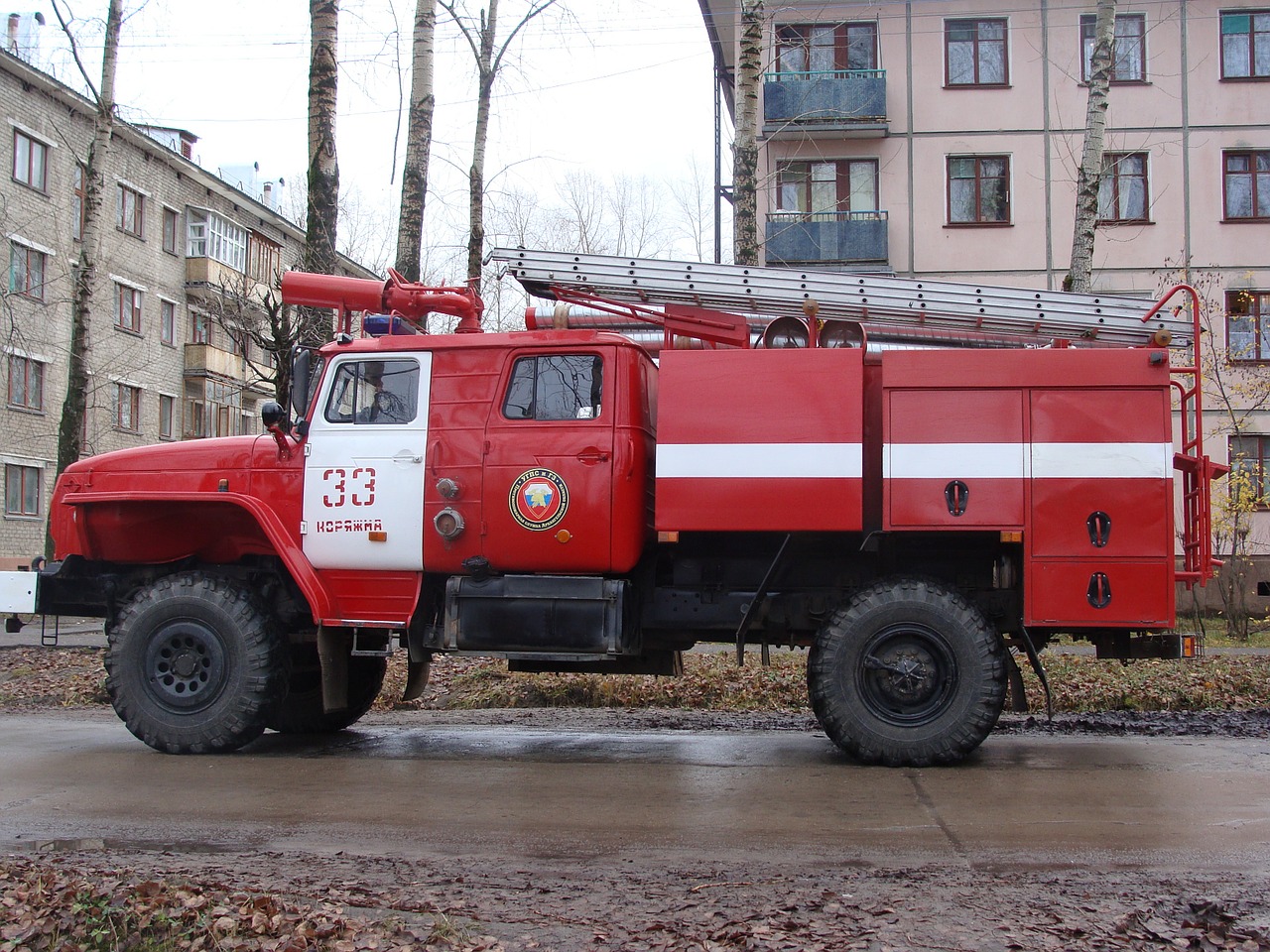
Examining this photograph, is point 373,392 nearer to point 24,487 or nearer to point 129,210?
point 24,487

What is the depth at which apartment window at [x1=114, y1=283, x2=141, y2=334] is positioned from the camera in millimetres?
38844

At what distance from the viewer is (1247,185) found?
93.0 ft

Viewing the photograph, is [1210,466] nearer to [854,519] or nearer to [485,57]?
[854,519]

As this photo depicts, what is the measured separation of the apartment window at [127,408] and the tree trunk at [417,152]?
28107 millimetres

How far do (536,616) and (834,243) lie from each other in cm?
2136

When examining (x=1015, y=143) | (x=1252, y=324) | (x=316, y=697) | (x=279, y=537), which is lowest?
(x=316, y=697)

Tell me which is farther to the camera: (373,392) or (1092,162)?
(1092,162)

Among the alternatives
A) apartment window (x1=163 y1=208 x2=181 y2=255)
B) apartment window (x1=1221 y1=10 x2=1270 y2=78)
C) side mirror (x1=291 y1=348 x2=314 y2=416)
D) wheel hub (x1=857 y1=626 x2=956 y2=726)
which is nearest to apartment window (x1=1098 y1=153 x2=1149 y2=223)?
apartment window (x1=1221 y1=10 x2=1270 y2=78)

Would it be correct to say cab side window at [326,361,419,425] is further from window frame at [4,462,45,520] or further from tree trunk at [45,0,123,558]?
window frame at [4,462,45,520]

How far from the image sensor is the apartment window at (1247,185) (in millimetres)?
28281

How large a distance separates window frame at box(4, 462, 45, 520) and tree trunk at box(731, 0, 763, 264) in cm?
2727

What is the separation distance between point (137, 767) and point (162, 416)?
36306mm

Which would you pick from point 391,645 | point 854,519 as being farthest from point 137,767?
point 854,519

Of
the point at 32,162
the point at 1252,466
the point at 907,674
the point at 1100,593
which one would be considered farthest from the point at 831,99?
the point at 907,674
